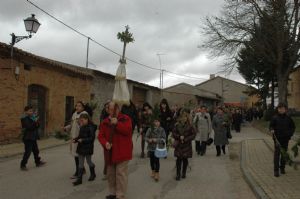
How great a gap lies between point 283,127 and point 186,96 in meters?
50.4

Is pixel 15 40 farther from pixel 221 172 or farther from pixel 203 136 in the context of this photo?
pixel 221 172

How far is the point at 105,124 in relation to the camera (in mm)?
7281

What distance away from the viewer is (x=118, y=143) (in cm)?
712

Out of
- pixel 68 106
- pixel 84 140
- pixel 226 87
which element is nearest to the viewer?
pixel 84 140

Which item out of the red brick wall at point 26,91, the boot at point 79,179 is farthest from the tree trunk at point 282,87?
the boot at point 79,179

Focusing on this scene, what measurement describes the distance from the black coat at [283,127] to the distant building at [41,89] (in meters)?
9.20

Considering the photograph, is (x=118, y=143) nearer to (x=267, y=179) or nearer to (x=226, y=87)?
(x=267, y=179)

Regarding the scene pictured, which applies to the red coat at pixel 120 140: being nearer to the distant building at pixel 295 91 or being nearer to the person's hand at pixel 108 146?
the person's hand at pixel 108 146

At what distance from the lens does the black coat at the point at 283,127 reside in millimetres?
9664

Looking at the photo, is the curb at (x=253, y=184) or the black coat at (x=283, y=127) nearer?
the curb at (x=253, y=184)

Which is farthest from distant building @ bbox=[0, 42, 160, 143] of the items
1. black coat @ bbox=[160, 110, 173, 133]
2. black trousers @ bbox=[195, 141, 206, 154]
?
black coat @ bbox=[160, 110, 173, 133]

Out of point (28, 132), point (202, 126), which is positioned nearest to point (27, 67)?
point (202, 126)

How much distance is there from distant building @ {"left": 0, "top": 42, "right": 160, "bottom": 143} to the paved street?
518 cm

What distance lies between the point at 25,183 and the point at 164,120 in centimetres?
527
